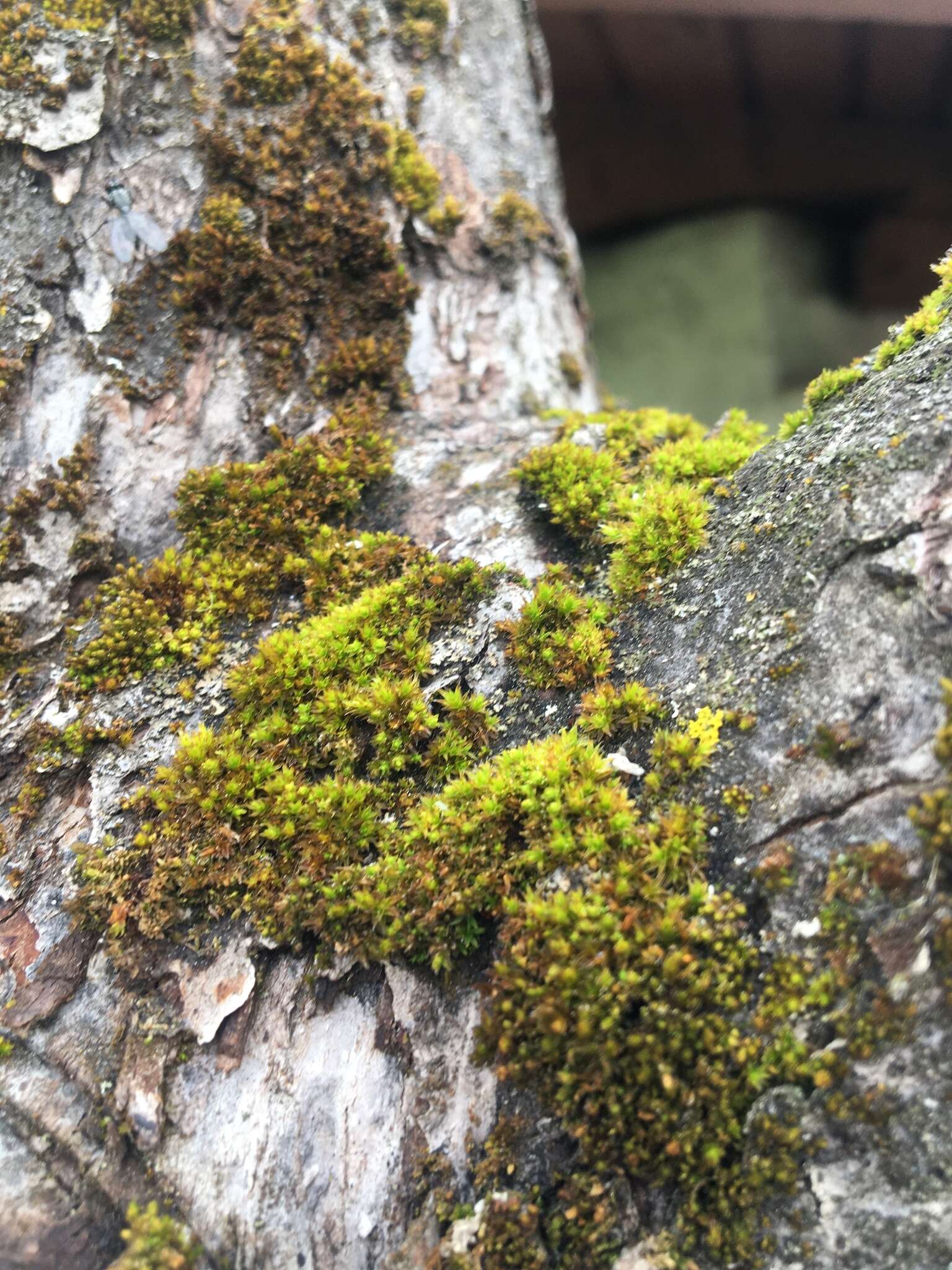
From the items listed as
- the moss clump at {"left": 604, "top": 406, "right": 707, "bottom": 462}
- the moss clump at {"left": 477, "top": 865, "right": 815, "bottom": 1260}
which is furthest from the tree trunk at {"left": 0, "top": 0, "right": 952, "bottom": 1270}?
the moss clump at {"left": 604, "top": 406, "right": 707, "bottom": 462}

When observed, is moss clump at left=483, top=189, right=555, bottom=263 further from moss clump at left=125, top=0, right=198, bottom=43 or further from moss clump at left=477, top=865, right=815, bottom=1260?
moss clump at left=477, top=865, right=815, bottom=1260

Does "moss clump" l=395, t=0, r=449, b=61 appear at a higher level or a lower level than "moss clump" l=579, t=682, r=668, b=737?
higher

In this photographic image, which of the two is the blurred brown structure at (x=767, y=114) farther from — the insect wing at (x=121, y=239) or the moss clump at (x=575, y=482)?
the moss clump at (x=575, y=482)

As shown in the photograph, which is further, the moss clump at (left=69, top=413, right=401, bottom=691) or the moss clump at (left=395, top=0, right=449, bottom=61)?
the moss clump at (left=395, top=0, right=449, bottom=61)

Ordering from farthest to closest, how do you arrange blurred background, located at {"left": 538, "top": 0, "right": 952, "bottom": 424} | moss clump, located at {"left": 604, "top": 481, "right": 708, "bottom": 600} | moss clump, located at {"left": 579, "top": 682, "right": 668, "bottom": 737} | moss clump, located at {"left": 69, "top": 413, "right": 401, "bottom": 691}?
blurred background, located at {"left": 538, "top": 0, "right": 952, "bottom": 424} → moss clump, located at {"left": 69, "top": 413, "right": 401, "bottom": 691} → moss clump, located at {"left": 604, "top": 481, "right": 708, "bottom": 600} → moss clump, located at {"left": 579, "top": 682, "right": 668, "bottom": 737}

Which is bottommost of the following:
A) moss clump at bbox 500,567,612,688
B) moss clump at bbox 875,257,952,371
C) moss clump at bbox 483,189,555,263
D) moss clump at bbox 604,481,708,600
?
moss clump at bbox 500,567,612,688

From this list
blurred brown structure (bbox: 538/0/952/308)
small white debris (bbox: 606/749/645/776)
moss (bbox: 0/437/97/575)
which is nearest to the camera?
small white debris (bbox: 606/749/645/776)

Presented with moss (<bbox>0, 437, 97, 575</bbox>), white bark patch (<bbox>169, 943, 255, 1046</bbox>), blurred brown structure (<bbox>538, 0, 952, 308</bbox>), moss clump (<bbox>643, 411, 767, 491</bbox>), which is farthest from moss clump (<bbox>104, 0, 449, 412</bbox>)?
blurred brown structure (<bbox>538, 0, 952, 308</bbox>)
